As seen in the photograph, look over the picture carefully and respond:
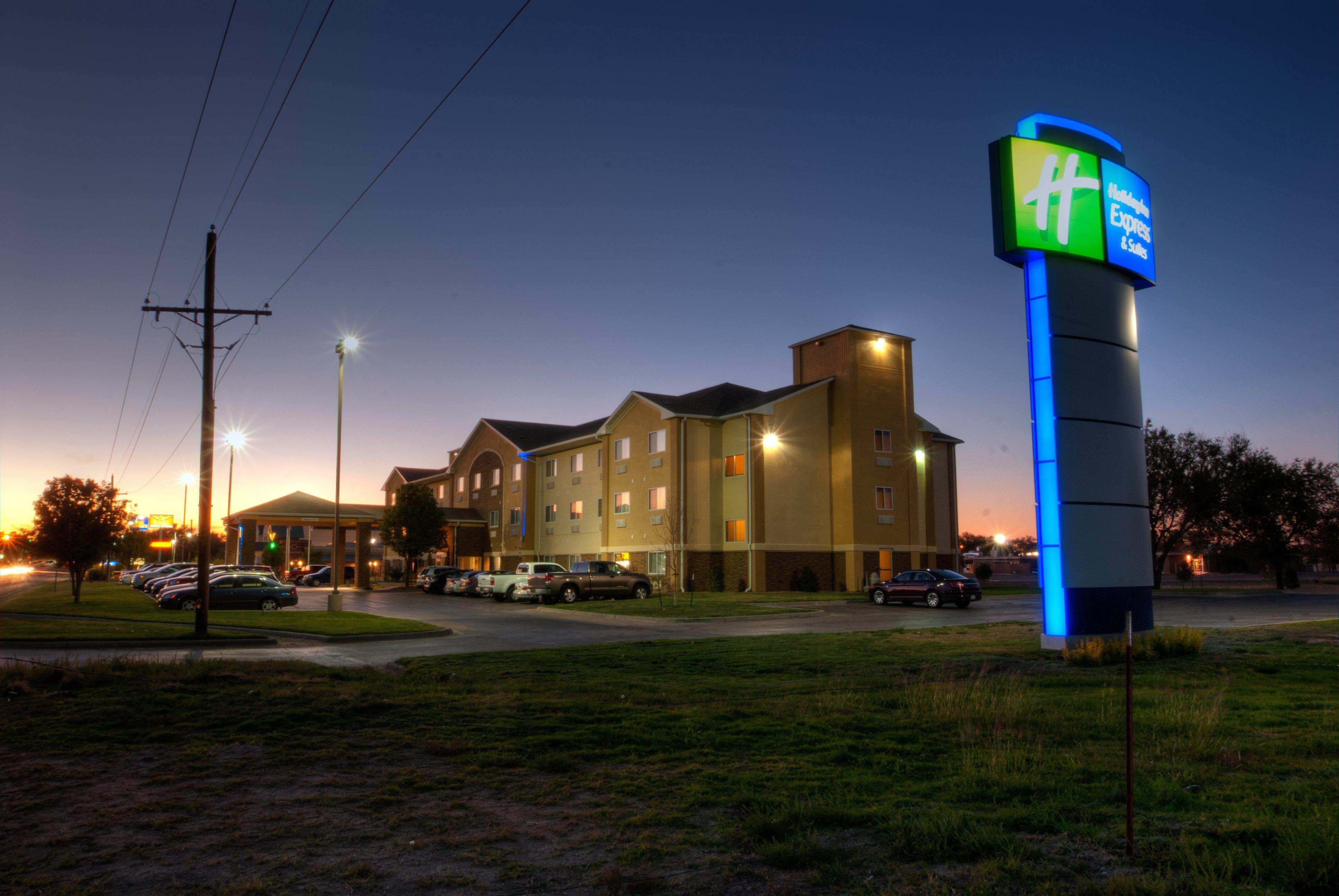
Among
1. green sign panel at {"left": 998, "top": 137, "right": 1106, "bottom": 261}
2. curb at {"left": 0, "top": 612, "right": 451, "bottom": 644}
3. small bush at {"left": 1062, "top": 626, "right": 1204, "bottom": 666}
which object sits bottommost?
curb at {"left": 0, "top": 612, "right": 451, "bottom": 644}

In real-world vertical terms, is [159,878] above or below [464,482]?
below

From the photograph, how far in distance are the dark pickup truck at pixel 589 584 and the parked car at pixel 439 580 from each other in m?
12.9

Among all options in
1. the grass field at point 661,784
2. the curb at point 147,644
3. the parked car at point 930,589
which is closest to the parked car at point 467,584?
the parked car at point 930,589

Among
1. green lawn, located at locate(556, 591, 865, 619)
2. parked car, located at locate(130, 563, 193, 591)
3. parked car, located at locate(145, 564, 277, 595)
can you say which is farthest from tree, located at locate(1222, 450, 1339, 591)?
parked car, located at locate(130, 563, 193, 591)

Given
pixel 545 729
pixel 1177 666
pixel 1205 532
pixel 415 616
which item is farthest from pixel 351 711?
pixel 1205 532

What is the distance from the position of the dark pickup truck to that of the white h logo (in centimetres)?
2479

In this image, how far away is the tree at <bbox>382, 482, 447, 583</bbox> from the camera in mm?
57281

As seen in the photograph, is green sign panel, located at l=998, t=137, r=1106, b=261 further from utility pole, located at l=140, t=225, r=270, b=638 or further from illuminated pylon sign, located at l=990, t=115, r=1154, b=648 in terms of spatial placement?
utility pole, located at l=140, t=225, r=270, b=638

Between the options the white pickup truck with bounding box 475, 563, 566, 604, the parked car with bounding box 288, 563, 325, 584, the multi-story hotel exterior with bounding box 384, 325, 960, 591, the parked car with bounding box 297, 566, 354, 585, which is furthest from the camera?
the parked car with bounding box 288, 563, 325, 584

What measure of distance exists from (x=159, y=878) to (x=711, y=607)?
87.9ft

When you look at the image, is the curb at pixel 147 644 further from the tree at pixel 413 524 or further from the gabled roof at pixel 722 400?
the tree at pixel 413 524

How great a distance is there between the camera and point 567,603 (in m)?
36.5

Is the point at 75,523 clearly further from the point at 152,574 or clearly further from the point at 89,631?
the point at 152,574

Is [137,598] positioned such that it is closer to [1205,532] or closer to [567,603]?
[567,603]
